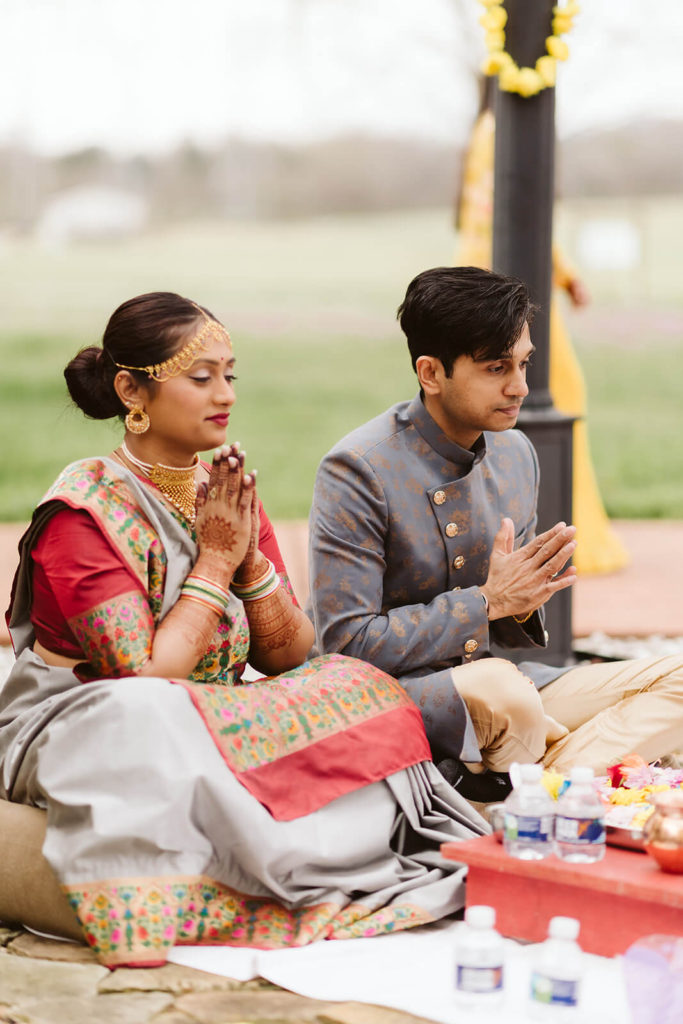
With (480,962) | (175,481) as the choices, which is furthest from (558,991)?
(175,481)

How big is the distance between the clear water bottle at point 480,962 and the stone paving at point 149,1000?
0.11 m

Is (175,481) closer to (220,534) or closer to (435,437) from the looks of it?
(220,534)

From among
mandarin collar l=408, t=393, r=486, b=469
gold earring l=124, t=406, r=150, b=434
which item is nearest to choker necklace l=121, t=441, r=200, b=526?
gold earring l=124, t=406, r=150, b=434

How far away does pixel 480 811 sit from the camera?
3.49 metres

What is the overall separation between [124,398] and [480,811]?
1.29 metres

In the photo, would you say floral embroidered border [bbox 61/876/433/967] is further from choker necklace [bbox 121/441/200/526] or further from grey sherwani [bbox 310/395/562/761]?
choker necklace [bbox 121/441/200/526]

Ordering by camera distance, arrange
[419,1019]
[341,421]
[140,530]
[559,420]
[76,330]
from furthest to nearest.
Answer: [76,330] < [341,421] < [559,420] < [140,530] < [419,1019]

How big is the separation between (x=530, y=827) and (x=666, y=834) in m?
0.26

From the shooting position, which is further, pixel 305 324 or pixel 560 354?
pixel 305 324

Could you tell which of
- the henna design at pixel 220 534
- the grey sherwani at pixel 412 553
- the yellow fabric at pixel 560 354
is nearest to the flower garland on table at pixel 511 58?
the yellow fabric at pixel 560 354

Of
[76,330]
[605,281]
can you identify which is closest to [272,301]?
[76,330]

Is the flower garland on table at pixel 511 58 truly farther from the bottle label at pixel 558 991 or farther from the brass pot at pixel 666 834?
the bottle label at pixel 558 991

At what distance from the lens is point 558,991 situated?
252 cm

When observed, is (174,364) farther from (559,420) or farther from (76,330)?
(76,330)
